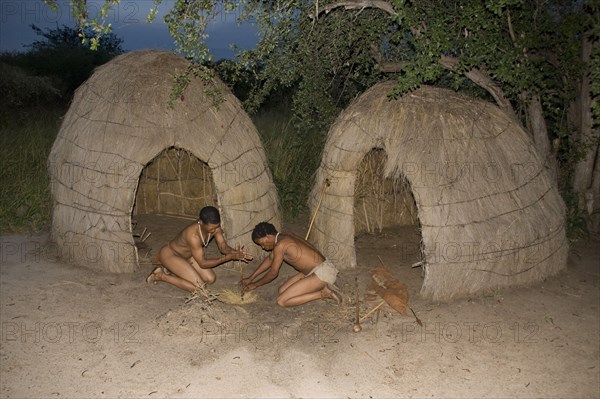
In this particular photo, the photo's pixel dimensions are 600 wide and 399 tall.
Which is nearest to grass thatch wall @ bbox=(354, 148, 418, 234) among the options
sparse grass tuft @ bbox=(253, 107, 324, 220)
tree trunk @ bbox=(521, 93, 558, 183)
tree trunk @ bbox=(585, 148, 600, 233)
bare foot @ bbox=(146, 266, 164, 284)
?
sparse grass tuft @ bbox=(253, 107, 324, 220)

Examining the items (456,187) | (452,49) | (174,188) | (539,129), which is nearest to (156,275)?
A: (174,188)

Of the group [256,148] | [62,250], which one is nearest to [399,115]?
[256,148]

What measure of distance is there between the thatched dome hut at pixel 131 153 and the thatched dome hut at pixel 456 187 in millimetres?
979

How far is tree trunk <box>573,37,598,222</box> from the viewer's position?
668 centimetres

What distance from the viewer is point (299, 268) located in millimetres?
5383

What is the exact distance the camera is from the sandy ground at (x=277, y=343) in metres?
4.01

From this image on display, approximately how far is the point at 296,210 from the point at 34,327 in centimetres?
418

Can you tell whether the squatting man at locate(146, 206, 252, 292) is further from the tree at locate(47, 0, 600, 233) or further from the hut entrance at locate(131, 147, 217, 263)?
the hut entrance at locate(131, 147, 217, 263)

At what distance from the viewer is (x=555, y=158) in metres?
7.12

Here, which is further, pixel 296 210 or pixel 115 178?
pixel 296 210

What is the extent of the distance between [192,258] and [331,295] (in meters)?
1.61

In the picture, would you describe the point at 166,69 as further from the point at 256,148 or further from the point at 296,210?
the point at 296,210

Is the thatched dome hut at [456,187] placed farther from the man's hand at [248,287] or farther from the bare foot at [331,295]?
the man's hand at [248,287]

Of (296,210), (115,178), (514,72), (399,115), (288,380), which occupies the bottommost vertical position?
(288,380)
